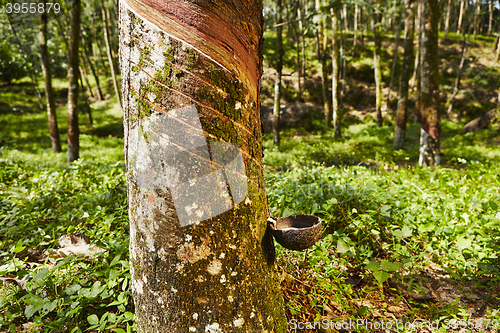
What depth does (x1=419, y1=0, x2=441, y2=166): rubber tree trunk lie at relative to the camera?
6031 millimetres

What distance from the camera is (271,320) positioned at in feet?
4.50

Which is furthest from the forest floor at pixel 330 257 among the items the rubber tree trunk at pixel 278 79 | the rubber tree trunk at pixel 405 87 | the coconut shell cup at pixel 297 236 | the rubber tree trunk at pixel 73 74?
the rubber tree trunk at pixel 278 79

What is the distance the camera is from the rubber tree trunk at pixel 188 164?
3.70 feet

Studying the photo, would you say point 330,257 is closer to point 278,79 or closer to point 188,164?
point 188,164

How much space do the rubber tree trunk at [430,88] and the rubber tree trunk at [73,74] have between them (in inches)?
331

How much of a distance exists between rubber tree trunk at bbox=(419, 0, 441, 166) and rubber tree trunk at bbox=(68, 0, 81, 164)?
331 inches

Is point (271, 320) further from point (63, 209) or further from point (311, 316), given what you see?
point (63, 209)

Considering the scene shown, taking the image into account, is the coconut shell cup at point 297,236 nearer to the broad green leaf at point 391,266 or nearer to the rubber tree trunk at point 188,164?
the rubber tree trunk at point 188,164

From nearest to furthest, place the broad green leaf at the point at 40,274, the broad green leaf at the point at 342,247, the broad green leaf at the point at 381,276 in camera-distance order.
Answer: the broad green leaf at the point at 40,274, the broad green leaf at the point at 381,276, the broad green leaf at the point at 342,247

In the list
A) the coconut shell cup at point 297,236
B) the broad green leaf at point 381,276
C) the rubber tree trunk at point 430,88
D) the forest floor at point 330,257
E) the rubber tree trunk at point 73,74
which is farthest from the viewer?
the rubber tree trunk at point 73,74

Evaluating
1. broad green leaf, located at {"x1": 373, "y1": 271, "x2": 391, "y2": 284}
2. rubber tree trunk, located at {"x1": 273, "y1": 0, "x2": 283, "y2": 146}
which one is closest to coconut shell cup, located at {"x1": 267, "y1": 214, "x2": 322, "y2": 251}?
broad green leaf, located at {"x1": 373, "y1": 271, "x2": 391, "y2": 284}

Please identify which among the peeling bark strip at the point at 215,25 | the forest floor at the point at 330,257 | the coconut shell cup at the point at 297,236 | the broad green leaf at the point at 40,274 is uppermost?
the peeling bark strip at the point at 215,25

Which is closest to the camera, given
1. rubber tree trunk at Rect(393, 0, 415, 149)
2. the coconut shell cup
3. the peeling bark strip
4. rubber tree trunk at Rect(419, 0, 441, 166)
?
the peeling bark strip

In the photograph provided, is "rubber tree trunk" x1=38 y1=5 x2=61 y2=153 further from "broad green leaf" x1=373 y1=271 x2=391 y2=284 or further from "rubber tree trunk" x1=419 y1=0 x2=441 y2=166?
"rubber tree trunk" x1=419 y1=0 x2=441 y2=166
